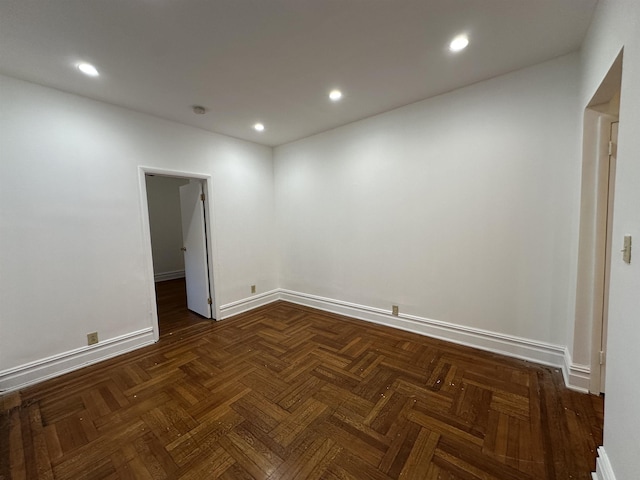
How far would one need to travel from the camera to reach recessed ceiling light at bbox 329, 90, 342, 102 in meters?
2.48

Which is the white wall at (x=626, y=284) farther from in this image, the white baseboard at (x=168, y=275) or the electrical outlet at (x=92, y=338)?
the white baseboard at (x=168, y=275)

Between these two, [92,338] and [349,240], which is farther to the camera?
[349,240]

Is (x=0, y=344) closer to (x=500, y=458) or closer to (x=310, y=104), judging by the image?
(x=310, y=104)

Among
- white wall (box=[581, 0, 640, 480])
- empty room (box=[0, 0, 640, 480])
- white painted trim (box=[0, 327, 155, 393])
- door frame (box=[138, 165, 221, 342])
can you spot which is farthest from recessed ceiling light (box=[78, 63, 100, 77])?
white wall (box=[581, 0, 640, 480])

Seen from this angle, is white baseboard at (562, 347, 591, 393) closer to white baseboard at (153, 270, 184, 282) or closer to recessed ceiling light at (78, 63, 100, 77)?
recessed ceiling light at (78, 63, 100, 77)

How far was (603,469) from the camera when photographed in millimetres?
1168

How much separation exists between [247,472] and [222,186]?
314 centimetres

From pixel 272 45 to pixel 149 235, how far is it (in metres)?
2.35

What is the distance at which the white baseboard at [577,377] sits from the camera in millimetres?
1859

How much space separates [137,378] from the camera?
7.32 feet

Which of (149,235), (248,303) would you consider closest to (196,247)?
(149,235)

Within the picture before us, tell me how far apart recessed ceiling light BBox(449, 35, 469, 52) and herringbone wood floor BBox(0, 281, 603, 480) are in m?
2.61

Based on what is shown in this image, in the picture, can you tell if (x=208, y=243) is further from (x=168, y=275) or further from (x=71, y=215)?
(x=168, y=275)

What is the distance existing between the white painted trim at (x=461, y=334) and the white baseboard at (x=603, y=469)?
1126mm
